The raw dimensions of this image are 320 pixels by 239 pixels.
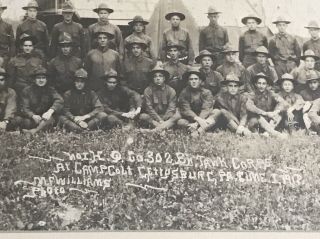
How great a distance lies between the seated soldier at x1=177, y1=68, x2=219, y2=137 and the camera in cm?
334

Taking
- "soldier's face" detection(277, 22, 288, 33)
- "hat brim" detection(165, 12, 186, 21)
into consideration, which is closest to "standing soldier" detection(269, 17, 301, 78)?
"soldier's face" detection(277, 22, 288, 33)

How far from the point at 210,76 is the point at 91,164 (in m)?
1.00

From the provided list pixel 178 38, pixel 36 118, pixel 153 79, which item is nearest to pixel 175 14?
pixel 178 38

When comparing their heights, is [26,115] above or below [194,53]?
below

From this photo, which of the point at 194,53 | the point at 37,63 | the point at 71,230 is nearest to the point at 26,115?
the point at 37,63

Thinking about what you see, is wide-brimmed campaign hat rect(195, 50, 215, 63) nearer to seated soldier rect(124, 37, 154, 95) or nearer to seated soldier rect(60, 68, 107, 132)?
Answer: seated soldier rect(124, 37, 154, 95)

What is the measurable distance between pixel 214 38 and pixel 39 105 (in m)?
1.25

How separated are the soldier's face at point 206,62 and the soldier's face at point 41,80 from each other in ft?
3.46

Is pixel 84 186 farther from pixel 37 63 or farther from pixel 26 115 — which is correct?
pixel 37 63

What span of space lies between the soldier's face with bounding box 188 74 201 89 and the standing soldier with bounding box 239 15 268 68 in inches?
13.4

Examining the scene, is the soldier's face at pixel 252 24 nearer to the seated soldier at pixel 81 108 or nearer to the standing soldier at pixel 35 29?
the seated soldier at pixel 81 108

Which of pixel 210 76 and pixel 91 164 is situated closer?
pixel 91 164

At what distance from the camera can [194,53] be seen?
3.43m

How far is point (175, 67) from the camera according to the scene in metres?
3.40
